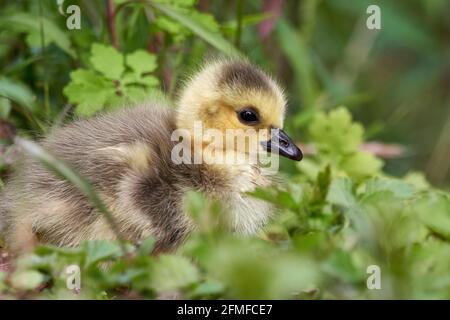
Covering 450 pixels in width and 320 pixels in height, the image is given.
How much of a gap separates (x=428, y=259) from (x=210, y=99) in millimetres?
711

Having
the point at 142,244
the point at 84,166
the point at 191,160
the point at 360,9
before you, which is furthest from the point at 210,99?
the point at 360,9

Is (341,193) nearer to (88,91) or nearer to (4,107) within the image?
(88,91)

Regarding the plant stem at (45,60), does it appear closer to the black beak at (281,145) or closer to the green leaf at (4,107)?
the green leaf at (4,107)

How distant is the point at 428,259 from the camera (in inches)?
79.3

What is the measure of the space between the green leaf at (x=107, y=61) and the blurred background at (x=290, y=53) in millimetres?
72

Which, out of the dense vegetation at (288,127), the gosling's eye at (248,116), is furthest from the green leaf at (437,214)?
the gosling's eye at (248,116)

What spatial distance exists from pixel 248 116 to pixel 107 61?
0.58 m

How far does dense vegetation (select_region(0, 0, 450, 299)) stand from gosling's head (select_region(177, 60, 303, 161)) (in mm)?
153

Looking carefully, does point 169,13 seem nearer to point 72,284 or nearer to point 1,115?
point 1,115

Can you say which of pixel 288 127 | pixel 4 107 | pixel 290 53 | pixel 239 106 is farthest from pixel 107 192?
pixel 290 53

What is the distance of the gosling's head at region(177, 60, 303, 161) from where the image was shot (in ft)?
8.11

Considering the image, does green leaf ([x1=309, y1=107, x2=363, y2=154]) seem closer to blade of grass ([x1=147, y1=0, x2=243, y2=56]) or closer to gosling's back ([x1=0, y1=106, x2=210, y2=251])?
blade of grass ([x1=147, y1=0, x2=243, y2=56])

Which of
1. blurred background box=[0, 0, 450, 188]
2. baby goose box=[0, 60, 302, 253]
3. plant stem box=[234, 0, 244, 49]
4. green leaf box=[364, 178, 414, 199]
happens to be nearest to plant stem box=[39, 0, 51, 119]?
blurred background box=[0, 0, 450, 188]

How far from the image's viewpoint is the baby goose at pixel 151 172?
2.33 metres
